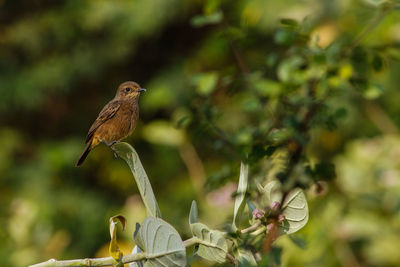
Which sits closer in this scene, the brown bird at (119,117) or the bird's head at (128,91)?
the brown bird at (119,117)

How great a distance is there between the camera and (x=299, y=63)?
164cm

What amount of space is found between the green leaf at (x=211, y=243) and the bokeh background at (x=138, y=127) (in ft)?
7.90

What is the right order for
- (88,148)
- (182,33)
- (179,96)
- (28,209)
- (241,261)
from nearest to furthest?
(241,261), (88,148), (28,209), (179,96), (182,33)

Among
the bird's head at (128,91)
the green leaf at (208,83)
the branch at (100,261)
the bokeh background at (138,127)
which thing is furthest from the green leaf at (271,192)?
the bokeh background at (138,127)

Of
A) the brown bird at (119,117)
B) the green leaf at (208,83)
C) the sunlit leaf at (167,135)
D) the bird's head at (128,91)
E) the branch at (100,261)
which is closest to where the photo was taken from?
the branch at (100,261)

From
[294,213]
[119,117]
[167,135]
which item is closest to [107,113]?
[119,117]

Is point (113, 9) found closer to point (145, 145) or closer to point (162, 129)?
point (145, 145)

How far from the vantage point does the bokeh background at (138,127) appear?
343 cm

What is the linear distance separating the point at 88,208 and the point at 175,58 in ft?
5.39

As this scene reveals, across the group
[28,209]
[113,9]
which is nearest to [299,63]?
[28,209]

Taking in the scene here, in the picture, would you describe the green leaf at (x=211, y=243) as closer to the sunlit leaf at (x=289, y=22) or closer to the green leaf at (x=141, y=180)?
the green leaf at (x=141, y=180)

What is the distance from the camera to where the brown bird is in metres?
1.33

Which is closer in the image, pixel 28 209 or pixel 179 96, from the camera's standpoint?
pixel 28 209

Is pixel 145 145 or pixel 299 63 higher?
pixel 299 63
